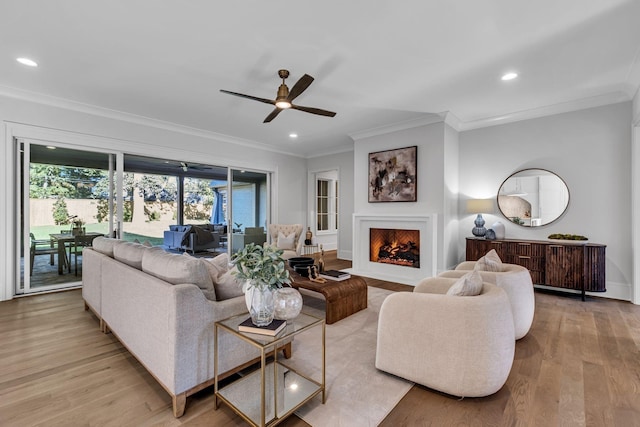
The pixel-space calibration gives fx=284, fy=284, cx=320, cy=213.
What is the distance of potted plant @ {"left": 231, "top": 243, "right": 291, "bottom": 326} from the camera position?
1.54m

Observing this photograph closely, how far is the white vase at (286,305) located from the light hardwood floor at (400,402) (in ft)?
1.85

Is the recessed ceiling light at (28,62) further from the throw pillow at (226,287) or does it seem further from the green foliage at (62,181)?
the throw pillow at (226,287)

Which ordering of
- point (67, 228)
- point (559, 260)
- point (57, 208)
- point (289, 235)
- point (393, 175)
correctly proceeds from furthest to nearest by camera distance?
point (289, 235)
point (393, 175)
point (67, 228)
point (57, 208)
point (559, 260)

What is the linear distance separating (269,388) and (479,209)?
421 cm

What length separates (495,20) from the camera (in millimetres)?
2293

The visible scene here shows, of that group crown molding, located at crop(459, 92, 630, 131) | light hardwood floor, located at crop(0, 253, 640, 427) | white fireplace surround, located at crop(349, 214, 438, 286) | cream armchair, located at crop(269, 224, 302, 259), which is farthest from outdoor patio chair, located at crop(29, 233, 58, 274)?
crown molding, located at crop(459, 92, 630, 131)

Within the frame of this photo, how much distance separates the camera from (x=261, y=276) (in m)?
1.54

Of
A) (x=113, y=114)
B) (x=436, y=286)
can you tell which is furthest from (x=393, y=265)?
(x=113, y=114)

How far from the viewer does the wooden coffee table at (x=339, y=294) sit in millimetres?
2951

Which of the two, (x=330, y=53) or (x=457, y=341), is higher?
(x=330, y=53)

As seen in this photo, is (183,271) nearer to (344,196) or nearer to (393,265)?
(393,265)

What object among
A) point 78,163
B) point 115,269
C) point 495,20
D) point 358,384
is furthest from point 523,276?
point 78,163

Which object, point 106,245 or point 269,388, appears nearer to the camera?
point 269,388

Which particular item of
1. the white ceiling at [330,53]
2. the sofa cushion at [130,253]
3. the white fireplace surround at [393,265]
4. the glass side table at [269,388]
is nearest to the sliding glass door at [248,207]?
the white ceiling at [330,53]
